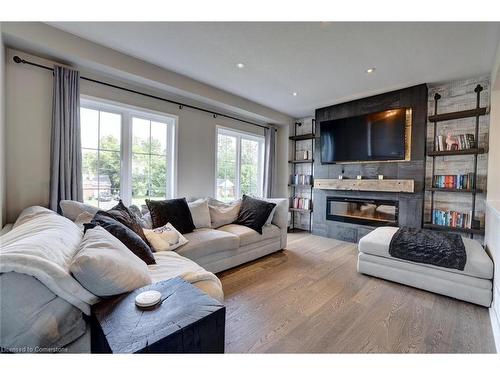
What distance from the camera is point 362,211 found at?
401 cm

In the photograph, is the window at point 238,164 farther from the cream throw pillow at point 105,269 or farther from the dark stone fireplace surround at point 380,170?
the cream throw pillow at point 105,269

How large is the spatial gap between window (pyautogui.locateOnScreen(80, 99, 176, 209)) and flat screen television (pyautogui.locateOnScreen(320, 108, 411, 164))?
9.12ft

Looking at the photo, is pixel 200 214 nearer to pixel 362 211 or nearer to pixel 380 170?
pixel 362 211

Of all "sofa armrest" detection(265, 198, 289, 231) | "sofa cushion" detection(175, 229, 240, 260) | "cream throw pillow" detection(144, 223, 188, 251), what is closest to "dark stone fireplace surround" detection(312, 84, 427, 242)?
"sofa armrest" detection(265, 198, 289, 231)

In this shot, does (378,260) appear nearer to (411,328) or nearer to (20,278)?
(411,328)

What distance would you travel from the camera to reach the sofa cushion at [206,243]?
2291mm

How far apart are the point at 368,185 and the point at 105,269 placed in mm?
3792

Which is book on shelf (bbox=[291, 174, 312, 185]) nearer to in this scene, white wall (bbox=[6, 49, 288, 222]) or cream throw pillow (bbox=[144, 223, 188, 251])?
cream throw pillow (bbox=[144, 223, 188, 251])

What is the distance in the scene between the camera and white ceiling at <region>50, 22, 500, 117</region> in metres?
2.03

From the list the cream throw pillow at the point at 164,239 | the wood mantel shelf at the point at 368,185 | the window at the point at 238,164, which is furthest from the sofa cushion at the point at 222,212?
the wood mantel shelf at the point at 368,185

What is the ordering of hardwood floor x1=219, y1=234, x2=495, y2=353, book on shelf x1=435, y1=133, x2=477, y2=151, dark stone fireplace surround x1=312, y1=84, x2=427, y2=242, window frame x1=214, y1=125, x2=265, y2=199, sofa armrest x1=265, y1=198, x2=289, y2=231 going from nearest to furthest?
hardwood floor x1=219, y1=234, x2=495, y2=353
book on shelf x1=435, y1=133, x2=477, y2=151
dark stone fireplace surround x1=312, y1=84, x2=427, y2=242
sofa armrest x1=265, y1=198, x2=289, y2=231
window frame x1=214, y1=125, x2=265, y2=199
